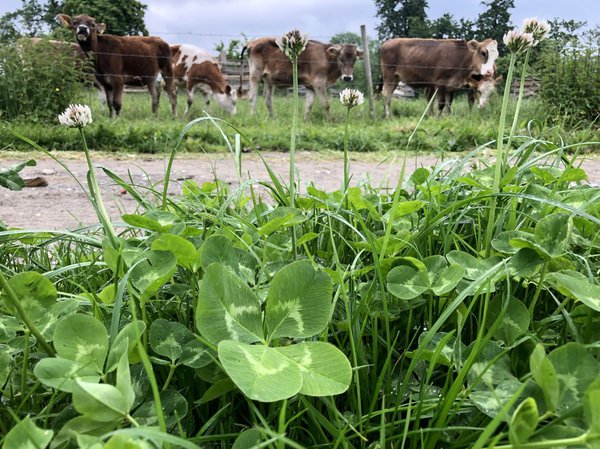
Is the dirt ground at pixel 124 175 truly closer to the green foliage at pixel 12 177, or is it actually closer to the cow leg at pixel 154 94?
the green foliage at pixel 12 177

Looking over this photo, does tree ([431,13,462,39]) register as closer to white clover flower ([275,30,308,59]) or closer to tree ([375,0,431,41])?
tree ([375,0,431,41])

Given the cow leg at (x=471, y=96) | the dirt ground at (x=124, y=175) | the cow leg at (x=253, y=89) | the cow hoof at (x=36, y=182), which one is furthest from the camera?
the cow leg at (x=471, y=96)

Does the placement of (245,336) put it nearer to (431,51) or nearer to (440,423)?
(440,423)

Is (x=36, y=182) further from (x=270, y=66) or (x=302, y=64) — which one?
(x=302, y=64)

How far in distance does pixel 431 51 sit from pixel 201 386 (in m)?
11.8

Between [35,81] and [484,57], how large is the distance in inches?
341

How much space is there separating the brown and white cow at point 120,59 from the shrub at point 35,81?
5.66 feet

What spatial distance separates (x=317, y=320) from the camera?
46 cm

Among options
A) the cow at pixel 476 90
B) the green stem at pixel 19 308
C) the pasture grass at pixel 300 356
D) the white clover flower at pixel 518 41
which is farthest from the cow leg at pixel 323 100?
the green stem at pixel 19 308

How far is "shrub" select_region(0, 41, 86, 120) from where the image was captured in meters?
6.46

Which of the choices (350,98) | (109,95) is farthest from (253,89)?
(350,98)

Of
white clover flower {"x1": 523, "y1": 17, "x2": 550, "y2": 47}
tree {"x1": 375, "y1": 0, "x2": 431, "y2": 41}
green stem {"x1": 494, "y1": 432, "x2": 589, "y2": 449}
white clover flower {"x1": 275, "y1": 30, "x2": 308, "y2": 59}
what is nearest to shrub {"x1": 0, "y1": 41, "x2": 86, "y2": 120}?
white clover flower {"x1": 275, "y1": 30, "x2": 308, "y2": 59}

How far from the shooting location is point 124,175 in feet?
13.1

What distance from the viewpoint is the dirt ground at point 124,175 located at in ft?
8.87
